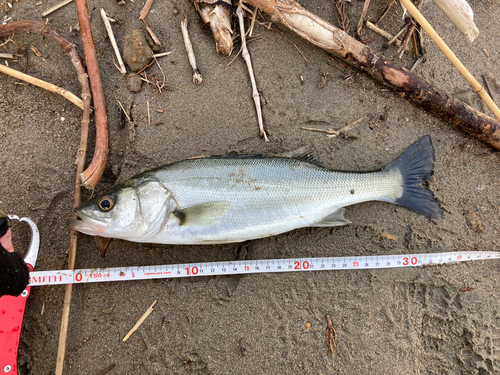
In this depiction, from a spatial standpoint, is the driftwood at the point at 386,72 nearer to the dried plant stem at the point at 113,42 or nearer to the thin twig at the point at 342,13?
the thin twig at the point at 342,13

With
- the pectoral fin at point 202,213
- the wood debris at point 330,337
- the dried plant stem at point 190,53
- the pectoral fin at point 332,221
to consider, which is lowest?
the wood debris at point 330,337

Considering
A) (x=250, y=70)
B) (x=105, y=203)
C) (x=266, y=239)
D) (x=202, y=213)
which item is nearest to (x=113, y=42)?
(x=250, y=70)

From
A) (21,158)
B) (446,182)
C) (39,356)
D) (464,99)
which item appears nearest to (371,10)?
(464,99)

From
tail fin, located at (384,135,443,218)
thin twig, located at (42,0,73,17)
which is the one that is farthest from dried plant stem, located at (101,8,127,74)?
tail fin, located at (384,135,443,218)

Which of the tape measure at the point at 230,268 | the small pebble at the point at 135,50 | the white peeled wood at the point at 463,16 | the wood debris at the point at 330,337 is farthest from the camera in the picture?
the small pebble at the point at 135,50

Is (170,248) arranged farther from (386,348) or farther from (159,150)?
(386,348)

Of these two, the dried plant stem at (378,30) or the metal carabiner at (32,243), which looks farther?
the dried plant stem at (378,30)

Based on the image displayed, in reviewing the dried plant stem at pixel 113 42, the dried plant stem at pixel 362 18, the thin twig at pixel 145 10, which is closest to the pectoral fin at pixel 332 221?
the dried plant stem at pixel 362 18

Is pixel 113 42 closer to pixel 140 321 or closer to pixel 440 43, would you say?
pixel 140 321

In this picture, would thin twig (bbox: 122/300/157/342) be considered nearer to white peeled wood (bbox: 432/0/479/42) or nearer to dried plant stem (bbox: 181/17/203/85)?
dried plant stem (bbox: 181/17/203/85)
